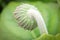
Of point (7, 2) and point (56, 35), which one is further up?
point (7, 2)

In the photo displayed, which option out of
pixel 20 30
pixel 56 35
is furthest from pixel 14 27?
pixel 56 35

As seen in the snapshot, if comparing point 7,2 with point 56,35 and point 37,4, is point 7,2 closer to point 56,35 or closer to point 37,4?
point 37,4

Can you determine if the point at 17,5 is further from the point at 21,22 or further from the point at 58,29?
the point at 58,29

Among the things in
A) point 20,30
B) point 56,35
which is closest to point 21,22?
point 20,30

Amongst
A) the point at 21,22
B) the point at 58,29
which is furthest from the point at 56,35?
the point at 21,22

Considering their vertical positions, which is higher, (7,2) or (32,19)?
(7,2)

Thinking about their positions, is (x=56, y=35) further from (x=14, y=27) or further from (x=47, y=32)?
(x=14, y=27)

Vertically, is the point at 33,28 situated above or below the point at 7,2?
below
